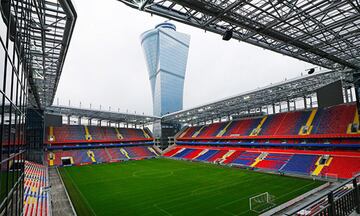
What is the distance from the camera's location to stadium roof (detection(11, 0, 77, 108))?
334 inches

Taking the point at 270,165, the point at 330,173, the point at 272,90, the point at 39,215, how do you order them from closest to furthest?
the point at 39,215 < the point at 330,173 < the point at 270,165 < the point at 272,90

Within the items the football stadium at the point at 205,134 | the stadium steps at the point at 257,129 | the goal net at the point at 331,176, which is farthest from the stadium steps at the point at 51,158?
the goal net at the point at 331,176

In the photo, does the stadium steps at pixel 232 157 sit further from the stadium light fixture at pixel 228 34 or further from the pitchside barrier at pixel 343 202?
the pitchside barrier at pixel 343 202

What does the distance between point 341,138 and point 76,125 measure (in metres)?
50.7

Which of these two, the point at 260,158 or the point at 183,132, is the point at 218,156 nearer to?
the point at 260,158

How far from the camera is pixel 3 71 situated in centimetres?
475

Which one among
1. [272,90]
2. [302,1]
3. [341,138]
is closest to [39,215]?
[302,1]

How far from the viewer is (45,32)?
37.7ft

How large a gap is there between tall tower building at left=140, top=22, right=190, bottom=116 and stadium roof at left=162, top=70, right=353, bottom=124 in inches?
1857

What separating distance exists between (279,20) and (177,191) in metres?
17.0

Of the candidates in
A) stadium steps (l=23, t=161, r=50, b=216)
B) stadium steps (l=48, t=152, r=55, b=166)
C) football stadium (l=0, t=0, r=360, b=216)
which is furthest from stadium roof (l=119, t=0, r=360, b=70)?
stadium steps (l=48, t=152, r=55, b=166)

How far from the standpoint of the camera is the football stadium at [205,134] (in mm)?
7961

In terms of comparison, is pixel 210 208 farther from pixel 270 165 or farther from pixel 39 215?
pixel 270 165

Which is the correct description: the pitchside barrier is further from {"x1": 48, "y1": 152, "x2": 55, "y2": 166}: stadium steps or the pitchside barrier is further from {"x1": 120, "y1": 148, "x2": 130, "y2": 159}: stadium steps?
{"x1": 120, "y1": 148, "x2": 130, "y2": 159}: stadium steps
